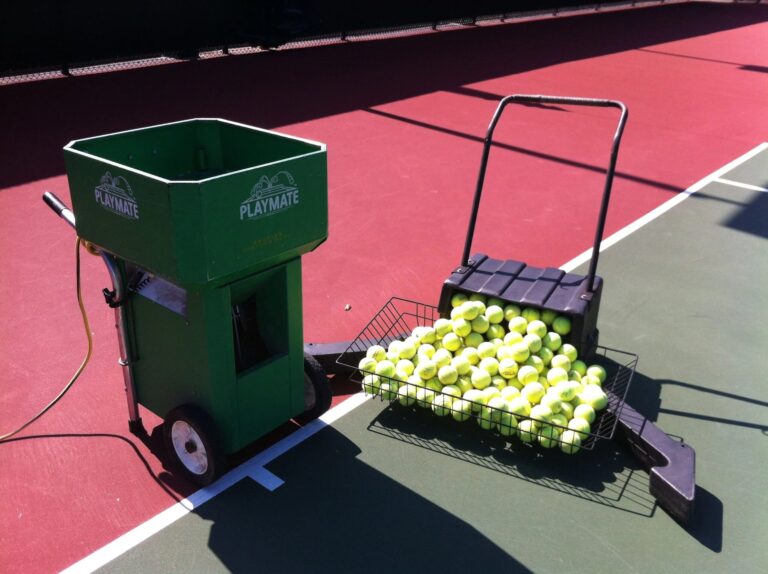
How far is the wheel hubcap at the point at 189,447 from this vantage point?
3719 mm

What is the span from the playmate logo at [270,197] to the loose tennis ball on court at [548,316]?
5.90ft

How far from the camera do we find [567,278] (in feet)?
15.5

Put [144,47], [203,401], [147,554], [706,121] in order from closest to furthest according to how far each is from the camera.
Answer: [147,554] < [203,401] < [706,121] < [144,47]

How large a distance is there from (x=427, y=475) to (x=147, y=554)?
1459 mm

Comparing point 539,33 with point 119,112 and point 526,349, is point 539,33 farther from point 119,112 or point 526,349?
point 526,349

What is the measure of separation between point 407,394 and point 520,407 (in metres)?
0.67

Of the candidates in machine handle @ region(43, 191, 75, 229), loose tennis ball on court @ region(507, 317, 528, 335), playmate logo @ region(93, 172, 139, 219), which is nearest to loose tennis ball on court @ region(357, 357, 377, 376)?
loose tennis ball on court @ region(507, 317, 528, 335)

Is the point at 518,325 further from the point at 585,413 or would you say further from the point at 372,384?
the point at 372,384

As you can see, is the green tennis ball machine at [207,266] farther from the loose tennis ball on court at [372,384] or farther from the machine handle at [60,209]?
the loose tennis ball on court at [372,384]

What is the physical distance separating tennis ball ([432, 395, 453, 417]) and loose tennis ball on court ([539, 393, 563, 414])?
53 cm

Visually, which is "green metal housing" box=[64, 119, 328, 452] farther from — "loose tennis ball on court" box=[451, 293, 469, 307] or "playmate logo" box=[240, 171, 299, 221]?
"loose tennis ball on court" box=[451, 293, 469, 307]

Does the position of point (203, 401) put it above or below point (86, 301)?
above

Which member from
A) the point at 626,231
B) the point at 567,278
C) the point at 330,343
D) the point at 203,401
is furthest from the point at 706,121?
the point at 203,401

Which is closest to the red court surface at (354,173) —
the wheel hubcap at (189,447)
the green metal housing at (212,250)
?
the wheel hubcap at (189,447)
